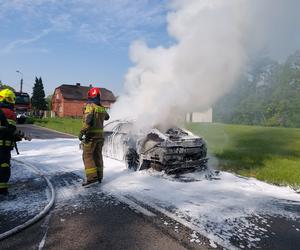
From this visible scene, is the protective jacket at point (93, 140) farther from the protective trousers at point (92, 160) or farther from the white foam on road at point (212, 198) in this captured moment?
the white foam on road at point (212, 198)

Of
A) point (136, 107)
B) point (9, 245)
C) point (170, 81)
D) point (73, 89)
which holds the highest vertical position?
point (73, 89)

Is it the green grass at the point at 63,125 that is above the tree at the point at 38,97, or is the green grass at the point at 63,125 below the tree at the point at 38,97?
below

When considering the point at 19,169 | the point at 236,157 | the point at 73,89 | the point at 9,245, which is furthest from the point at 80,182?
the point at 73,89

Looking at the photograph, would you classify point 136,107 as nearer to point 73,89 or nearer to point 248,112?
point 248,112

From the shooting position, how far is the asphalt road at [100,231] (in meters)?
4.10

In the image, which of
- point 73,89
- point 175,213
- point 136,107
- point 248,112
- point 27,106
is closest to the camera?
point 175,213

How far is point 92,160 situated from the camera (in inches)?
290

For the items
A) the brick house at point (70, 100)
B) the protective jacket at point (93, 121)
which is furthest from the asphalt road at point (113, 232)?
the brick house at point (70, 100)

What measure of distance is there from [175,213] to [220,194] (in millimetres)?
1680

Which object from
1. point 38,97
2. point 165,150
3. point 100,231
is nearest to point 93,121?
point 165,150

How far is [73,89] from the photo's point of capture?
254 ft

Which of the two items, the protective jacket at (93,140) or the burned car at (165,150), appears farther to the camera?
the burned car at (165,150)

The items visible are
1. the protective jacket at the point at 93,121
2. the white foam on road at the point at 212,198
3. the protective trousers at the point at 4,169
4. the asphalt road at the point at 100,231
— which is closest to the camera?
the asphalt road at the point at 100,231

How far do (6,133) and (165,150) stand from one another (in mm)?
3284
